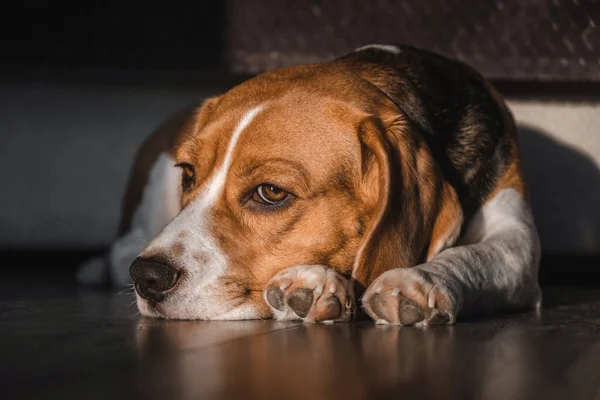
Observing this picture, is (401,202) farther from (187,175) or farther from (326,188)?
(187,175)

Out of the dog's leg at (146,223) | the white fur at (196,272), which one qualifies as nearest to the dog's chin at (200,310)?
the white fur at (196,272)

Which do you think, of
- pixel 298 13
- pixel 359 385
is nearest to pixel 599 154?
pixel 298 13

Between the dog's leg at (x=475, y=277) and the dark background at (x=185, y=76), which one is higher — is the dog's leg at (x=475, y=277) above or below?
below

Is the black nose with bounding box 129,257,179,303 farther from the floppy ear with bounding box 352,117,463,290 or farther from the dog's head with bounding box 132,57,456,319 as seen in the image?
the floppy ear with bounding box 352,117,463,290

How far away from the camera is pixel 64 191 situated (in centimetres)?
477

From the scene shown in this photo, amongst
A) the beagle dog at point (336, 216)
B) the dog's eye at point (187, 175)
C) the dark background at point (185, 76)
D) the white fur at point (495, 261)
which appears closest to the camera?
the beagle dog at point (336, 216)

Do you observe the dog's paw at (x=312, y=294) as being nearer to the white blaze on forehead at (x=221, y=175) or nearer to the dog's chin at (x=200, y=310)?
the dog's chin at (x=200, y=310)

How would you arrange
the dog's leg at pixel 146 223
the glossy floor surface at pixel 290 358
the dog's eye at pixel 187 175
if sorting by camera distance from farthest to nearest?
1. the dog's leg at pixel 146 223
2. the dog's eye at pixel 187 175
3. the glossy floor surface at pixel 290 358

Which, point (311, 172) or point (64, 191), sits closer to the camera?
point (311, 172)

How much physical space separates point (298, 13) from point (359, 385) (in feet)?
9.73

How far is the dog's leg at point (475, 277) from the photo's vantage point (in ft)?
7.57

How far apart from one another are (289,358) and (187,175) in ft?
3.71

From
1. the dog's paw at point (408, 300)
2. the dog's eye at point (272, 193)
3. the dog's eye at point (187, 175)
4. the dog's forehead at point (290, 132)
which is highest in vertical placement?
the dog's forehead at point (290, 132)

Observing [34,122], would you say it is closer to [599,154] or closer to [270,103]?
[270,103]
